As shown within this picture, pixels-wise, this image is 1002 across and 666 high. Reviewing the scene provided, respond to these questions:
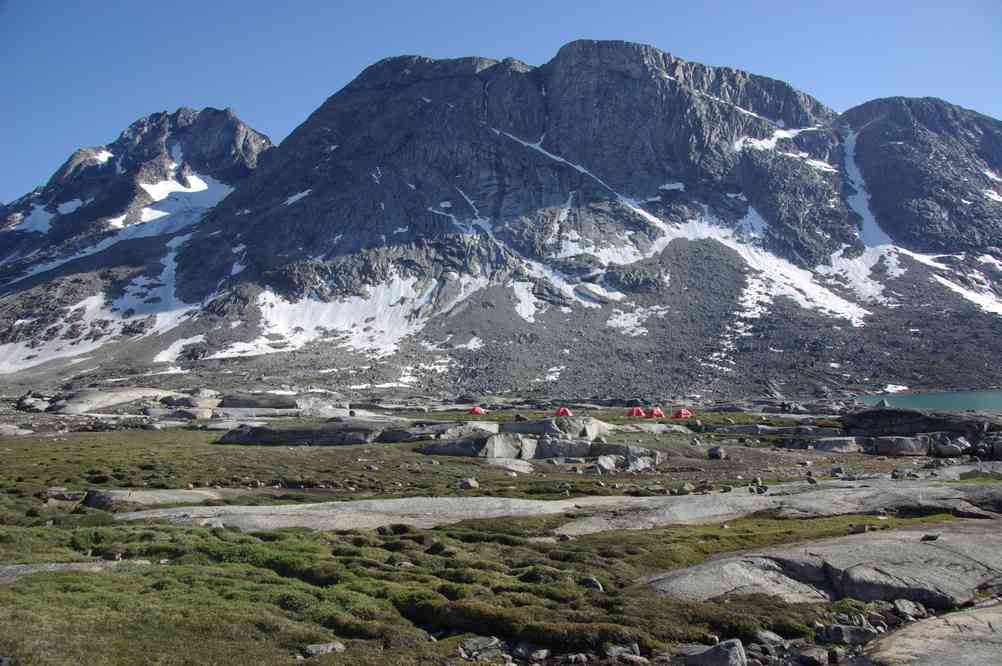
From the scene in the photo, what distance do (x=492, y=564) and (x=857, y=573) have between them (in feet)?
38.1

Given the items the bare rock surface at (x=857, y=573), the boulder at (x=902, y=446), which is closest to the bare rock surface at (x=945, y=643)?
the bare rock surface at (x=857, y=573)

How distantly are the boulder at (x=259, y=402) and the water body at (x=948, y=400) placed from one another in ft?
338

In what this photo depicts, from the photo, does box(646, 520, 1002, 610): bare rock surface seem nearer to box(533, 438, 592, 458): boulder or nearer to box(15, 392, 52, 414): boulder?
box(533, 438, 592, 458): boulder

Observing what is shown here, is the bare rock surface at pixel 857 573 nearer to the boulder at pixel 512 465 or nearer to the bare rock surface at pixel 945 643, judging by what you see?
the bare rock surface at pixel 945 643

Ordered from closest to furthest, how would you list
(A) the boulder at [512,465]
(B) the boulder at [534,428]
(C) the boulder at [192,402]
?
(A) the boulder at [512,465], (B) the boulder at [534,428], (C) the boulder at [192,402]

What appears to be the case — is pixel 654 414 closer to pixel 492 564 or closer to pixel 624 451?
pixel 624 451

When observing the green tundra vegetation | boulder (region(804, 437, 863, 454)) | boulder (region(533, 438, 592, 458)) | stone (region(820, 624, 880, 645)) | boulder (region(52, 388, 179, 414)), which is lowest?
boulder (region(52, 388, 179, 414))

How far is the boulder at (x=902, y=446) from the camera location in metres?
72.2

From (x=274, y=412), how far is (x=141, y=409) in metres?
23.0

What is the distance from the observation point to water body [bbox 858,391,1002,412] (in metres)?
130

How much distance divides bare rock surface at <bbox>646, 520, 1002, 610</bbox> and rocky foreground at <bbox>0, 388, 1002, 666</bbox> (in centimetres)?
9

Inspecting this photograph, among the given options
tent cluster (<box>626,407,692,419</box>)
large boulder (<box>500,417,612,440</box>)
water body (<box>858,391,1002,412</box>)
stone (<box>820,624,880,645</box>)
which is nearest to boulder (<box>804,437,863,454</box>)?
large boulder (<box>500,417,612,440</box>)

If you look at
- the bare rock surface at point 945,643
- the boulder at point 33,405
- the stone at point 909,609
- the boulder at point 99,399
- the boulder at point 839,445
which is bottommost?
the boulder at point 33,405

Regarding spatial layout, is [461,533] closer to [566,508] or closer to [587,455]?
[566,508]
